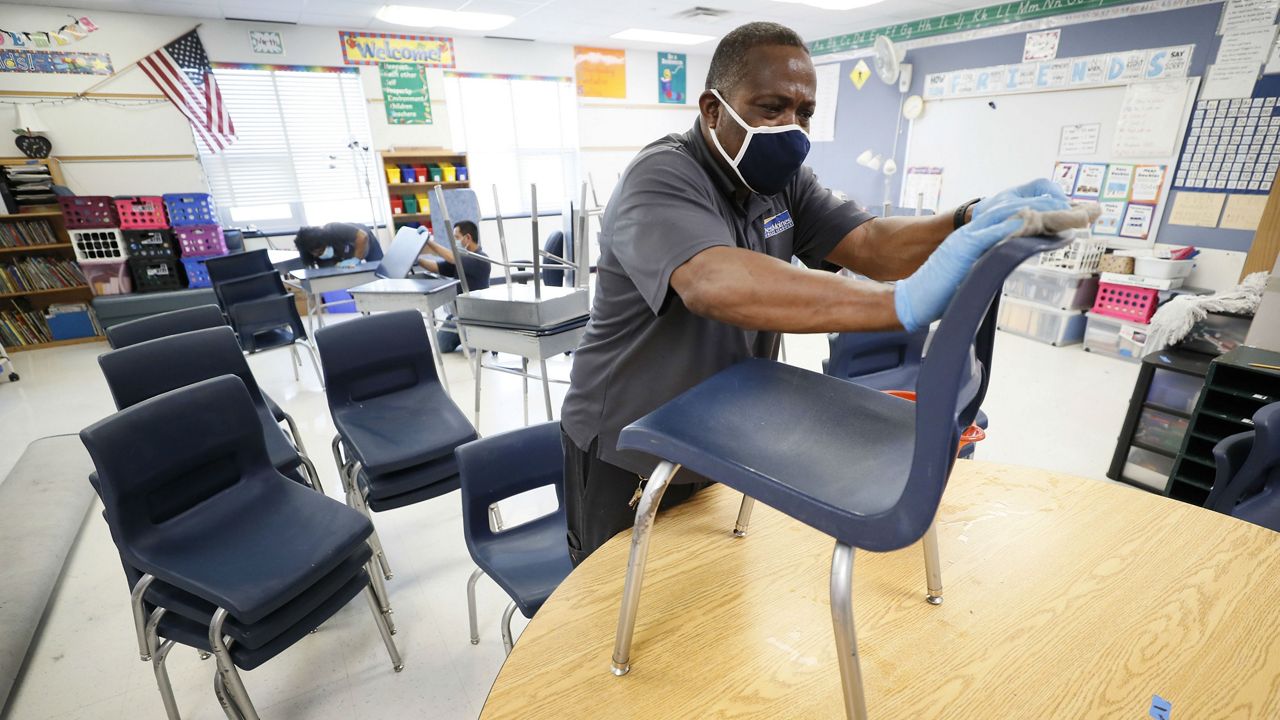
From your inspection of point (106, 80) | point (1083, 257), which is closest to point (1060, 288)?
point (1083, 257)

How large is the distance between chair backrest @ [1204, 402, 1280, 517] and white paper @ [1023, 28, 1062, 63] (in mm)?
5011

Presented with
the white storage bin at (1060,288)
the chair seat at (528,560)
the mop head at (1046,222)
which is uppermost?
the mop head at (1046,222)

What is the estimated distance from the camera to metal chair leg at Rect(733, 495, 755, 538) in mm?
1045

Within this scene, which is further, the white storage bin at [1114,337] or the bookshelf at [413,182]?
the bookshelf at [413,182]

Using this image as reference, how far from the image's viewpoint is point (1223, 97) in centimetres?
428

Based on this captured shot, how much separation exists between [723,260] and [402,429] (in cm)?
199

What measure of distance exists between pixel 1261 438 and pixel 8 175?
8.53 metres

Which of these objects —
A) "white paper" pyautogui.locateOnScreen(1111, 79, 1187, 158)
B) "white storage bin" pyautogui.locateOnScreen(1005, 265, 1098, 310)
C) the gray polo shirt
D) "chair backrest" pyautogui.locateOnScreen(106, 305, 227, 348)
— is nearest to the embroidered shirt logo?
the gray polo shirt

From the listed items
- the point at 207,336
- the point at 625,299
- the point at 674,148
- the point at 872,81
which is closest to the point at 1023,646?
the point at 625,299

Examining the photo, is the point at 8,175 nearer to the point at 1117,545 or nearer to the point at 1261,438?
the point at 1117,545

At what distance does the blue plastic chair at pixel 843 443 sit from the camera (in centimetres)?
49

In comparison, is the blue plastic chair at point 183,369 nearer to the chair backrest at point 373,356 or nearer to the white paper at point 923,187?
the chair backrest at point 373,356

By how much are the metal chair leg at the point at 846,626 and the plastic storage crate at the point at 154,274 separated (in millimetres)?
7217

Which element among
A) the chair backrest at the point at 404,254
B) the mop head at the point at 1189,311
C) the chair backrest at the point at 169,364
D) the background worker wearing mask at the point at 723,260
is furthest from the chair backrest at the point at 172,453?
the mop head at the point at 1189,311
